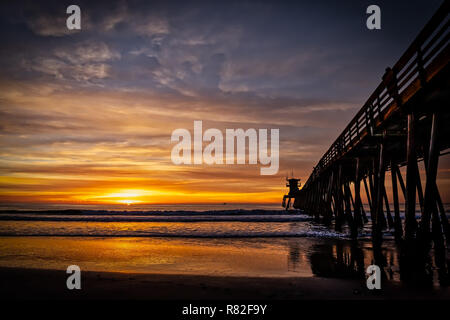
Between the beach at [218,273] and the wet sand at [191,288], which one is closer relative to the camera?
the wet sand at [191,288]

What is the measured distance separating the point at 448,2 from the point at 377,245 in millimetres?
7145

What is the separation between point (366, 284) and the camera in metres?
5.88

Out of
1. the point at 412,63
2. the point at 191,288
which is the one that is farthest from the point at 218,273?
the point at 412,63

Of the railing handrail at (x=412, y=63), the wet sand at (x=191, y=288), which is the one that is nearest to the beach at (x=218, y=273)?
the wet sand at (x=191, y=288)

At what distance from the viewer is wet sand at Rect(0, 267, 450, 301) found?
497cm

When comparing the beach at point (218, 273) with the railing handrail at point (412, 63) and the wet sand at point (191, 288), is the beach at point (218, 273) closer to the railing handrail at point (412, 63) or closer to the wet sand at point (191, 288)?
the wet sand at point (191, 288)

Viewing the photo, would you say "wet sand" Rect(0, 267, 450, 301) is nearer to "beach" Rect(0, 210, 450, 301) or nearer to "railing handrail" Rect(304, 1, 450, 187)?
"beach" Rect(0, 210, 450, 301)

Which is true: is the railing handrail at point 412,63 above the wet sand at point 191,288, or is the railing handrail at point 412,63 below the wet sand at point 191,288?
above

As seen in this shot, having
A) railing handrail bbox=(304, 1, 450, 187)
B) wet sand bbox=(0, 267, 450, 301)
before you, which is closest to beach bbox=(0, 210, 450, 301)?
wet sand bbox=(0, 267, 450, 301)

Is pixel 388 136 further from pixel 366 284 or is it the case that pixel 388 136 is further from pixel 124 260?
pixel 124 260

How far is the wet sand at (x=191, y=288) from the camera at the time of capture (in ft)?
16.3

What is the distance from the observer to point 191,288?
5543 millimetres
